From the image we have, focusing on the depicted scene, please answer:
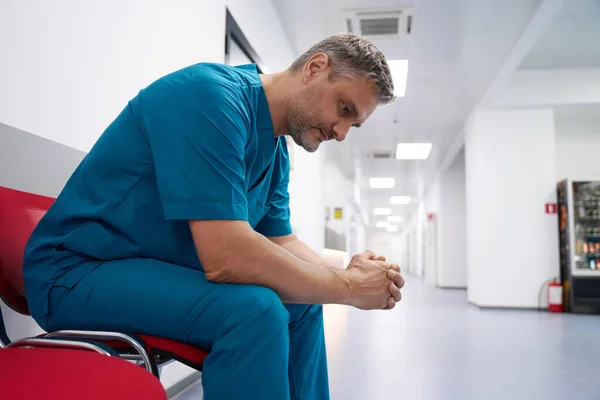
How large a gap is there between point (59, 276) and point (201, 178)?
322 millimetres

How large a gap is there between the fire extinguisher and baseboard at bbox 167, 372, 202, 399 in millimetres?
5360

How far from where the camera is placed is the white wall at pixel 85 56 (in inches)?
47.9

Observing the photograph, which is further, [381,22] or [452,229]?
[452,229]

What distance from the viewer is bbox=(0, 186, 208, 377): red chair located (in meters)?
0.77

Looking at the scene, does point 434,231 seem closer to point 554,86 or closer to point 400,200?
point 400,200

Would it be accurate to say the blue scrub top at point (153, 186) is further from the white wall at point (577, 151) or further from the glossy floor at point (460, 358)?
the white wall at point (577, 151)

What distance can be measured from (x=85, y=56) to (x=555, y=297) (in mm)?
6392

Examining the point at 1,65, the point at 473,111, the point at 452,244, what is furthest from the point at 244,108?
the point at 452,244

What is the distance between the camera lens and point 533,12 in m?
4.38

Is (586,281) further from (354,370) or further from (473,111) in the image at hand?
(354,370)

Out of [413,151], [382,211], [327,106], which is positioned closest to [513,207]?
[413,151]

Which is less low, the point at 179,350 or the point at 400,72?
the point at 400,72

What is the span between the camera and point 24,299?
99 centimetres

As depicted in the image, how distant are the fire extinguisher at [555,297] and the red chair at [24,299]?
6.37m
